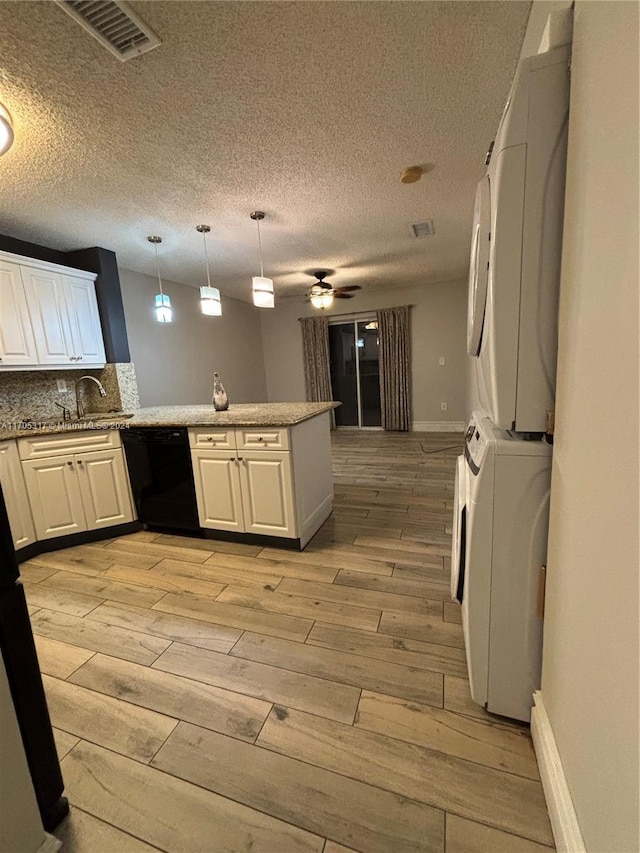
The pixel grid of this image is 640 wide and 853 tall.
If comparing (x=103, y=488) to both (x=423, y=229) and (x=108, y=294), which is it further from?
(x=423, y=229)

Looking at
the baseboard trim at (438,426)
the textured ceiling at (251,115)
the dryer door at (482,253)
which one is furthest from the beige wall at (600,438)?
the baseboard trim at (438,426)

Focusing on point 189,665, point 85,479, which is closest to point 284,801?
point 189,665

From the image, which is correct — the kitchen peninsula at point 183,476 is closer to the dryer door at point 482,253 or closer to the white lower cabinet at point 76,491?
the white lower cabinet at point 76,491

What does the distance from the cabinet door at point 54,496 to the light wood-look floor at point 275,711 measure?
0.95 feet

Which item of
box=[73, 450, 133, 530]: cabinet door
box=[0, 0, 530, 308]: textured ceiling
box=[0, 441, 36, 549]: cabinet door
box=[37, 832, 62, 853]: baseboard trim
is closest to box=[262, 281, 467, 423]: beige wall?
box=[0, 0, 530, 308]: textured ceiling

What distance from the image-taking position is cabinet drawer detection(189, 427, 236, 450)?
244 cm

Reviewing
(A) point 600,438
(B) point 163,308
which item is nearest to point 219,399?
(B) point 163,308

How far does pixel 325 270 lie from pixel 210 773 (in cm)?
459

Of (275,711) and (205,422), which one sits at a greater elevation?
(205,422)

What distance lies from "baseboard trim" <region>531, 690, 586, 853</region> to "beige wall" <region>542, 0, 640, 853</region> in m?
0.04

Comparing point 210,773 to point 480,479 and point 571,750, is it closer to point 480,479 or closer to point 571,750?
point 571,750

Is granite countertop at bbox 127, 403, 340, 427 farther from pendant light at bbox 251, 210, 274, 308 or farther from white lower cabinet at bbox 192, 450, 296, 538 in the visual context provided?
pendant light at bbox 251, 210, 274, 308

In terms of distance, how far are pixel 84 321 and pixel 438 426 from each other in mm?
5181

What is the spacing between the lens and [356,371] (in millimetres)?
6480
